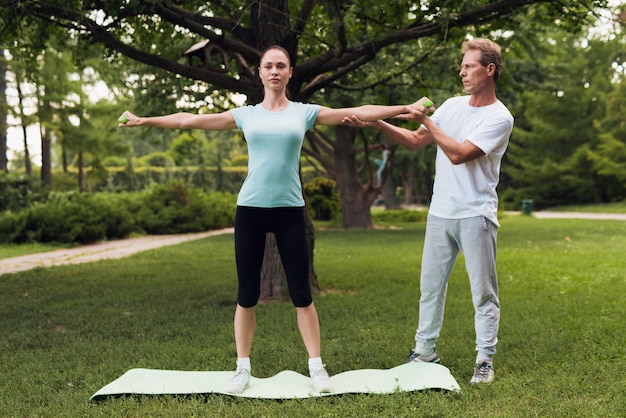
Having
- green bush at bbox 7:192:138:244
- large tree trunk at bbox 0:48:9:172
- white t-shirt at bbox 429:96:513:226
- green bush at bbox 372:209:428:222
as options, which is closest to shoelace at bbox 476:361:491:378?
white t-shirt at bbox 429:96:513:226

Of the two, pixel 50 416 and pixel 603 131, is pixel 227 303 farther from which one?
pixel 603 131

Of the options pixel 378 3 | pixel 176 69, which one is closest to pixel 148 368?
pixel 176 69

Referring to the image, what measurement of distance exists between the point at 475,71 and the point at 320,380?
2.01m

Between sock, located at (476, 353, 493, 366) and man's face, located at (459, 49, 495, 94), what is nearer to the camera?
man's face, located at (459, 49, 495, 94)

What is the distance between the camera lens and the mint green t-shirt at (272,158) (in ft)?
12.0

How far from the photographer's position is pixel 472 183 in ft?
12.8

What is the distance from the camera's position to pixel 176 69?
6.54 metres

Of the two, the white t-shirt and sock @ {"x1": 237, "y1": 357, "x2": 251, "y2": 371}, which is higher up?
the white t-shirt

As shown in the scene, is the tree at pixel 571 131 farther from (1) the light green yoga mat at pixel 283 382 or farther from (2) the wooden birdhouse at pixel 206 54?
(1) the light green yoga mat at pixel 283 382

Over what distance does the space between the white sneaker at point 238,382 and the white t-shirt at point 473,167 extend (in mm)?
1504

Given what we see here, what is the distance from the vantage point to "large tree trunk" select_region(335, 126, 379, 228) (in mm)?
18203

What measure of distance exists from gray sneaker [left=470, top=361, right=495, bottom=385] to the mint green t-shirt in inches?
59.4

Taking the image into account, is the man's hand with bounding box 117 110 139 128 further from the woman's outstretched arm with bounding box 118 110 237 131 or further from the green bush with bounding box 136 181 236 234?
the green bush with bounding box 136 181 236 234

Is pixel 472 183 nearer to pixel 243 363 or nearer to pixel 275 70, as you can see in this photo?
pixel 275 70
